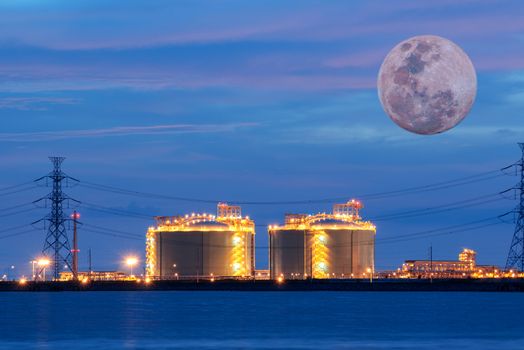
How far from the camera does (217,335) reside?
286 feet

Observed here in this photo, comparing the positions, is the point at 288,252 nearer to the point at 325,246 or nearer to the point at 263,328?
the point at 325,246

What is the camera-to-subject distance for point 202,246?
562ft

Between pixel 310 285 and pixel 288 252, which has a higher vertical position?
pixel 288 252

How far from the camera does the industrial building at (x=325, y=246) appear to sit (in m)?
171

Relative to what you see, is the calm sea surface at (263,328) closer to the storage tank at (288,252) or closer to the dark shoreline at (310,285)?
the dark shoreline at (310,285)

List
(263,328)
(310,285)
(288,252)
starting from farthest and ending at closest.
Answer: (288,252) < (310,285) < (263,328)

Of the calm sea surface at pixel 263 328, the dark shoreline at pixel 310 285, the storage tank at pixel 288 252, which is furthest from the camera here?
the storage tank at pixel 288 252

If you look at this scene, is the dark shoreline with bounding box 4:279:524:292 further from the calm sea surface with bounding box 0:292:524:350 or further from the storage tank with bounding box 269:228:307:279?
the calm sea surface with bounding box 0:292:524:350

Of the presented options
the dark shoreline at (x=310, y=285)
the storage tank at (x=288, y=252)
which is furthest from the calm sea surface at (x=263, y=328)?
the storage tank at (x=288, y=252)

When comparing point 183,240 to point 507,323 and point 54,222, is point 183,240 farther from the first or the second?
point 507,323

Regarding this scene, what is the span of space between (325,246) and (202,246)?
1802cm

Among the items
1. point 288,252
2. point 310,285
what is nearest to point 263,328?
point 310,285

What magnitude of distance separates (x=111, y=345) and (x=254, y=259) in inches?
4014

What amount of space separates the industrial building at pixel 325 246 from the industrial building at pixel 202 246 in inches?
185
